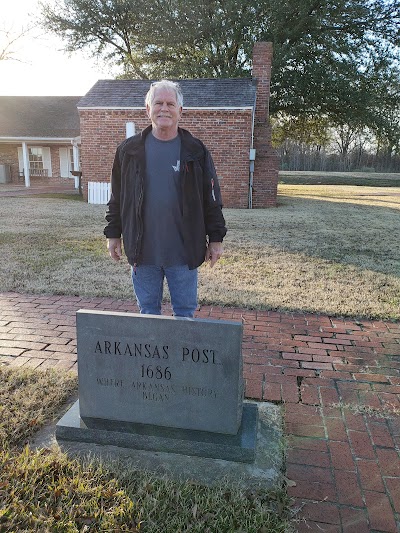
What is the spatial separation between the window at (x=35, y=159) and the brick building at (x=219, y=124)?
1053 centimetres

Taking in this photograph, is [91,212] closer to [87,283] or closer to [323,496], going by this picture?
[87,283]

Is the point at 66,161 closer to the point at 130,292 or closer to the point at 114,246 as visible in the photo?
the point at 130,292

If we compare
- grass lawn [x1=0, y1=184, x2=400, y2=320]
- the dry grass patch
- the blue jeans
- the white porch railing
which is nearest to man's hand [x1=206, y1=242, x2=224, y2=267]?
the blue jeans

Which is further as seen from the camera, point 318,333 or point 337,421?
point 318,333

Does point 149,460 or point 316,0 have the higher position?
point 316,0

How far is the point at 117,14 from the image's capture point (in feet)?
69.2

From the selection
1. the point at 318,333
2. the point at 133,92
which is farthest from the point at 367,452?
the point at 133,92

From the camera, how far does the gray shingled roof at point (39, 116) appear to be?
22.3 metres

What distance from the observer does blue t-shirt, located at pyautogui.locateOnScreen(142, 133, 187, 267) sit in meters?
2.48

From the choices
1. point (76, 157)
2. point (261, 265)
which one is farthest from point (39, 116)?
point (261, 265)

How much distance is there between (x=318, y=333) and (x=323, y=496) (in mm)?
2017

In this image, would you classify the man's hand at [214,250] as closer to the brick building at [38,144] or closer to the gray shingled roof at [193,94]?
the gray shingled roof at [193,94]

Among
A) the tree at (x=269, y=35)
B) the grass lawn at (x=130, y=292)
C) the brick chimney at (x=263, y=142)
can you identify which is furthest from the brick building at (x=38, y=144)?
the brick chimney at (x=263, y=142)

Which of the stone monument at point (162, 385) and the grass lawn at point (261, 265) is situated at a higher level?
the stone monument at point (162, 385)
